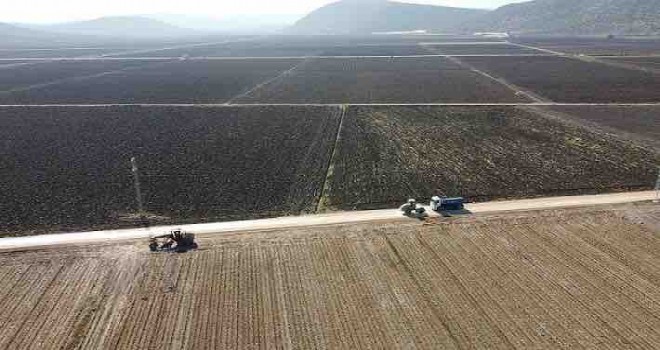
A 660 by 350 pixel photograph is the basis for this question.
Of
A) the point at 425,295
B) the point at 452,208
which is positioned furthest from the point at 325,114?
the point at 425,295

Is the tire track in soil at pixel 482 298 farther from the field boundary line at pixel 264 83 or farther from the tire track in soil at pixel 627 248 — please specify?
the field boundary line at pixel 264 83

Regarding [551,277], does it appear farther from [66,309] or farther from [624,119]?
[624,119]

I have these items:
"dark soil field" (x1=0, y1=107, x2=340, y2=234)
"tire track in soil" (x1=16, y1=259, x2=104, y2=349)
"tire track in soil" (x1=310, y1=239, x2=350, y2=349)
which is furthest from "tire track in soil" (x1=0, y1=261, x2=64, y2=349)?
"tire track in soil" (x1=310, y1=239, x2=350, y2=349)

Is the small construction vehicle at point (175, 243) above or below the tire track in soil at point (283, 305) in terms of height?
above

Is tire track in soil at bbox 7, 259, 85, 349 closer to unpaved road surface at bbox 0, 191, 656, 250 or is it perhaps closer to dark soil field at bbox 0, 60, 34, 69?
unpaved road surface at bbox 0, 191, 656, 250

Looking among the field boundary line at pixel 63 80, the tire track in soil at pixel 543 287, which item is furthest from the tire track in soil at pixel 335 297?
the field boundary line at pixel 63 80
